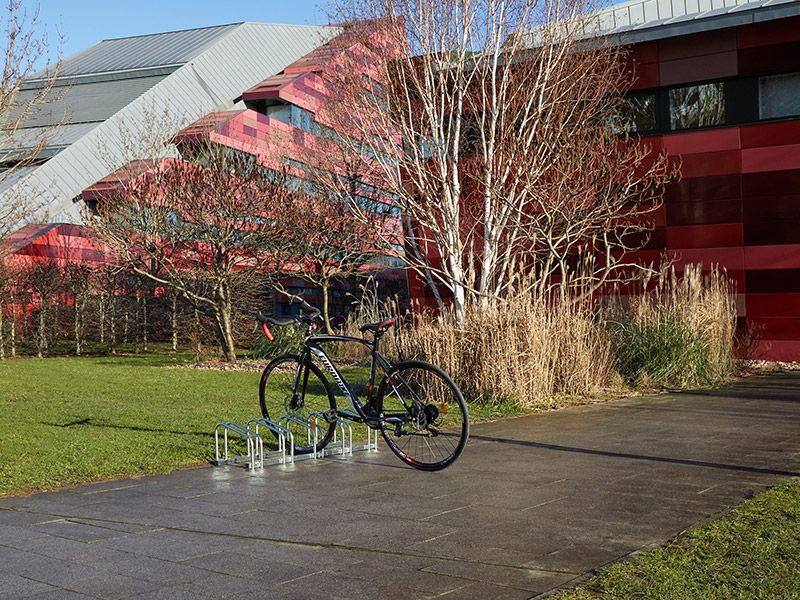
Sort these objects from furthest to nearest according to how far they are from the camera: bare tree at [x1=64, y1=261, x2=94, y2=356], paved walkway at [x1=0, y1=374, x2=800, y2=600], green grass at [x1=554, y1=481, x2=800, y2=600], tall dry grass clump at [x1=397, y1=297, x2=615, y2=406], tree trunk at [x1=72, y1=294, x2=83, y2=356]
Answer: bare tree at [x1=64, y1=261, x2=94, y2=356]
tree trunk at [x1=72, y1=294, x2=83, y2=356]
tall dry grass clump at [x1=397, y1=297, x2=615, y2=406]
paved walkway at [x1=0, y1=374, x2=800, y2=600]
green grass at [x1=554, y1=481, x2=800, y2=600]

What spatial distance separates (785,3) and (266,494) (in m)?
15.8

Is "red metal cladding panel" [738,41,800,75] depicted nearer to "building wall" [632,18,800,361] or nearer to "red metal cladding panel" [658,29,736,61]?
"building wall" [632,18,800,361]

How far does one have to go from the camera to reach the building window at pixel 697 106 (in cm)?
1931

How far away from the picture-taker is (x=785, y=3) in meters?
18.0

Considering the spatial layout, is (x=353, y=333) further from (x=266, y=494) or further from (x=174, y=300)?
(x=266, y=494)

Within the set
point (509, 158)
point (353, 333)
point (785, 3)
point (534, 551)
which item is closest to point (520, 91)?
point (509, 158)

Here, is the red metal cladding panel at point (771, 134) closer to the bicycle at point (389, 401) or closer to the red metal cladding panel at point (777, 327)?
the red metal cladding panel at point (777, 327)

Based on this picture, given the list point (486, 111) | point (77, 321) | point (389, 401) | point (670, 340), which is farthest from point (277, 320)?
point (77, 321)

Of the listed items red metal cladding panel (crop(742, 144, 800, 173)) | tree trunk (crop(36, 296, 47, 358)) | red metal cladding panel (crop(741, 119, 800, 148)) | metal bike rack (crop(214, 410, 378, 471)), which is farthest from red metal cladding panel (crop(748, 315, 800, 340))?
tree trunk (crop(36, 296, 47, 358))

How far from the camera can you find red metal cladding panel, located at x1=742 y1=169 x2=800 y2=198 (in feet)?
60.8

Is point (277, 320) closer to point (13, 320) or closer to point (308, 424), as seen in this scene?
point (308, 424)

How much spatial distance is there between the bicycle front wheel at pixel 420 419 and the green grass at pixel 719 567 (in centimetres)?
229

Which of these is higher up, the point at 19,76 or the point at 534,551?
the point at 19,76

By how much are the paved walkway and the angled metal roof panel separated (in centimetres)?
2174
